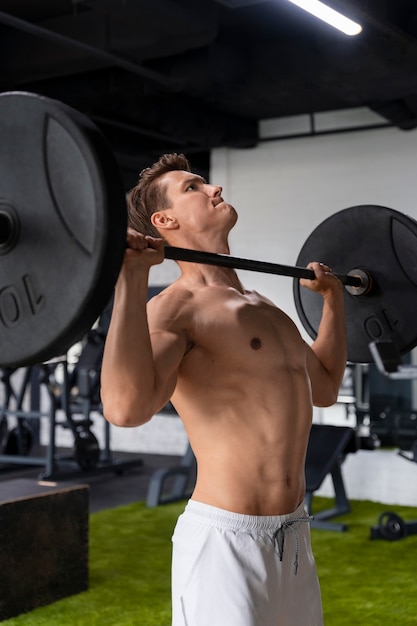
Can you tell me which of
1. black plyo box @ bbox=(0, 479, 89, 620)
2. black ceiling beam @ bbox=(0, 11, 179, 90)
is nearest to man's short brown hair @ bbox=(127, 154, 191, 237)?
black plyo box @ bbox=(0, 479, 89, 620)

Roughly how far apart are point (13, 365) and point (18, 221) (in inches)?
9.4

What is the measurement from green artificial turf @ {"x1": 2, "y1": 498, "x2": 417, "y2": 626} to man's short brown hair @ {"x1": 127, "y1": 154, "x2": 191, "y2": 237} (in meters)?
2.14

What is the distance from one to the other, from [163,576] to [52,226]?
3.26 metres

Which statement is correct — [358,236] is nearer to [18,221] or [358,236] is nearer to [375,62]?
[18,221]

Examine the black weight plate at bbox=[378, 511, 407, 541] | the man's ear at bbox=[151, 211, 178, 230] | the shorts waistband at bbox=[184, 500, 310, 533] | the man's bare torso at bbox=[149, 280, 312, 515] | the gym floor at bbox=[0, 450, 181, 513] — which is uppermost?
the man's ear at bbox=[151, 211, 178, 230]

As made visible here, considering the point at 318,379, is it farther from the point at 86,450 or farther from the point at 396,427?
the point at 86,450

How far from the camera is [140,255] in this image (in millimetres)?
1475

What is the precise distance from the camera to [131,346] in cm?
149

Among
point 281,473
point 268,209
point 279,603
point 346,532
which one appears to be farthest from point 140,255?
point 268,209

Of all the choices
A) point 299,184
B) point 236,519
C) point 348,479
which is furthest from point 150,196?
point 348,479

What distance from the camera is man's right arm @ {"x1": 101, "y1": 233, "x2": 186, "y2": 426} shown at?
1479 millimetres

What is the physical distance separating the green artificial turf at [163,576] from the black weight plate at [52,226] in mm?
2462

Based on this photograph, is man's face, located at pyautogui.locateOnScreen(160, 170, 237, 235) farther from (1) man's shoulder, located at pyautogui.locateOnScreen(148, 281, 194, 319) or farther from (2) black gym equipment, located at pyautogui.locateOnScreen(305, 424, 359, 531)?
(2) black gym equipment, located at pyautogui.locateOnScreen(305, 424, 359, 531)

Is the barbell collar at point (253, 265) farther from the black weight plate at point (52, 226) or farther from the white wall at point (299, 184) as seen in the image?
the white wall at point (299, 184)
